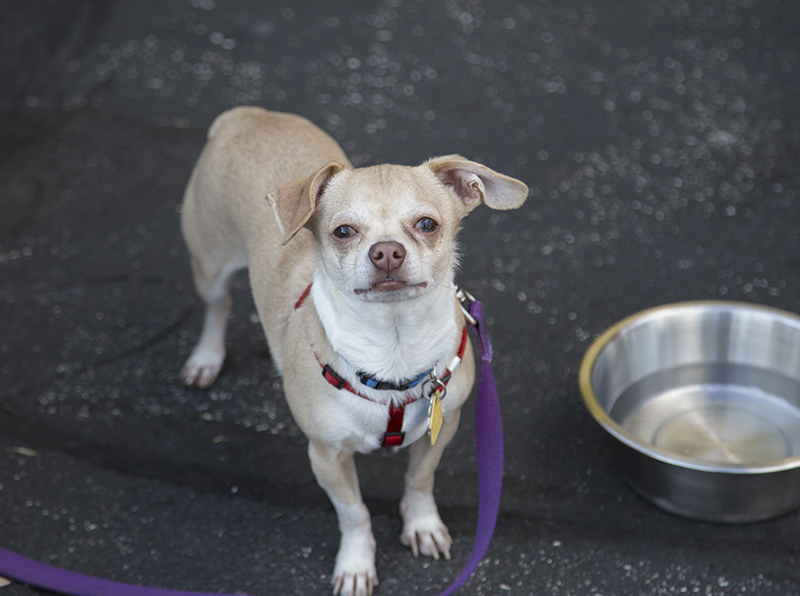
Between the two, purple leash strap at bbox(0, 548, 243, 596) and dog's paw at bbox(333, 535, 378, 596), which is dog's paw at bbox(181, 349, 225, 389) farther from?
dog's paw at bbox(333, 535, 378, 596)

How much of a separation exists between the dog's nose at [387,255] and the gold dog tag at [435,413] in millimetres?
444

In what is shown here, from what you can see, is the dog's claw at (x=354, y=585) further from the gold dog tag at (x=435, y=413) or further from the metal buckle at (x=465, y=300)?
the metal buckle at (x=465, y=300)

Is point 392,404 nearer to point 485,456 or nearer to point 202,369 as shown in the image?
point 485,456

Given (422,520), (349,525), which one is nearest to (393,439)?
(349,525)

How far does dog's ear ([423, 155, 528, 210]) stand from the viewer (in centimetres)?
203

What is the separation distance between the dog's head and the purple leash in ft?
1.22

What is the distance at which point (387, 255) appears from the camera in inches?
71.3

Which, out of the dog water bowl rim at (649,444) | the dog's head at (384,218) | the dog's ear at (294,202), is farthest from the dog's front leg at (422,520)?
the dog's ear at (294,202)

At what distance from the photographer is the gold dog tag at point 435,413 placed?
2.12 metres

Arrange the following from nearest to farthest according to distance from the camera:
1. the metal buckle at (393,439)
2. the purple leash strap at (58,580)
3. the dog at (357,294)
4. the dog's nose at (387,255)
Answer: the dog's nose at (387,255)
the dog at (357,294)
the metal buckle at (393,439)
the purple leash strap at (58,580)

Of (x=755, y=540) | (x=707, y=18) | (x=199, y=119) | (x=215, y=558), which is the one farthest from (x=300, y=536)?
(x=707, y=18)

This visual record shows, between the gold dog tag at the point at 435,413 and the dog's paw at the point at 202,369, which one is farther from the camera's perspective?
the dog's paw at the point at 202,369

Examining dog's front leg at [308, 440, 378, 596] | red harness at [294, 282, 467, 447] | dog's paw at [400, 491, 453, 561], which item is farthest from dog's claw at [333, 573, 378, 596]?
red harness at [294, 282, 467, 447]

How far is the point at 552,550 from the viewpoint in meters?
2.58
